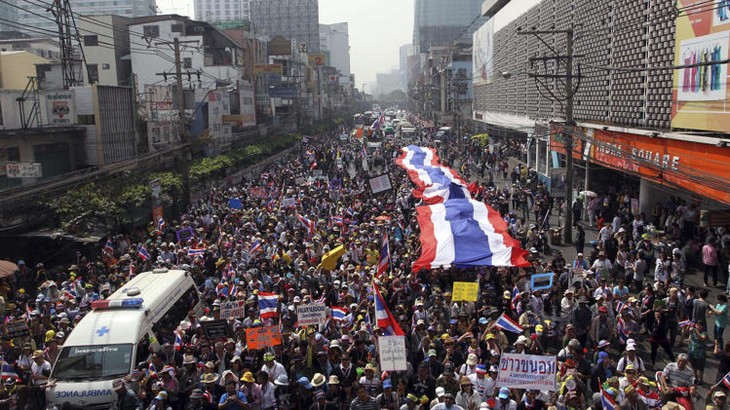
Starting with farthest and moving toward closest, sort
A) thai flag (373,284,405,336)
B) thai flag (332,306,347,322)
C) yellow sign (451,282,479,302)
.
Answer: yellow sign (451,282,479,302) < thai flag (332,306,347,322) < thai flag (373,284,405,336)

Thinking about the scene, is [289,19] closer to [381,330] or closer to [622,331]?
[622,331]

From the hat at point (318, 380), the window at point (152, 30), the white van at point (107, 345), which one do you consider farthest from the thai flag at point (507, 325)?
the window at point (152, 30)

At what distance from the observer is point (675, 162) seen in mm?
19828

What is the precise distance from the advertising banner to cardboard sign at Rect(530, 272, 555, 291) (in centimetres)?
525

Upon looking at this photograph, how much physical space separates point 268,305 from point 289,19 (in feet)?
419

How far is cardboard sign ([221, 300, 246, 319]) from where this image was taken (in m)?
12.2

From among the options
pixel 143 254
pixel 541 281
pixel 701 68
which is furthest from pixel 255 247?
pixel 701 68

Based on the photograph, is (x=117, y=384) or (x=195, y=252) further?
(x=195, y=252)

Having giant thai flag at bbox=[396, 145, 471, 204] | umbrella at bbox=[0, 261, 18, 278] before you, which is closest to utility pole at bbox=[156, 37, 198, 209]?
giant thai flag at bbox=[396, 145, 471, 204]

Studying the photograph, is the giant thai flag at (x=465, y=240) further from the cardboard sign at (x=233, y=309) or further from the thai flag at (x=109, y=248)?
the thai flag at (x=109, y=248)

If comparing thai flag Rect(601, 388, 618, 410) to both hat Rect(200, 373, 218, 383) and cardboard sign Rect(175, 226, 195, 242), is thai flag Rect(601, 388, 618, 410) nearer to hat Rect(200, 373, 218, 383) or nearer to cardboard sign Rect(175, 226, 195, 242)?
hat Rect(200, 373, 218, 383)

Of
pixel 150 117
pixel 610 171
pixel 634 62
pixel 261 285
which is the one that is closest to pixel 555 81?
pixel 610 171

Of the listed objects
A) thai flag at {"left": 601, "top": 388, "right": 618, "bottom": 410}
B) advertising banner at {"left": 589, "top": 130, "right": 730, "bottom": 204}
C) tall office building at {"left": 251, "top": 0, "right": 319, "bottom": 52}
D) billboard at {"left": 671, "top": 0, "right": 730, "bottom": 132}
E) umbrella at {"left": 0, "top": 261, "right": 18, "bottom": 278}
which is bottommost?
thai flag at {"left": 601, "top": 388, "right": 618, "bottom": 410}

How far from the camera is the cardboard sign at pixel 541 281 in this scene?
43.2ft
